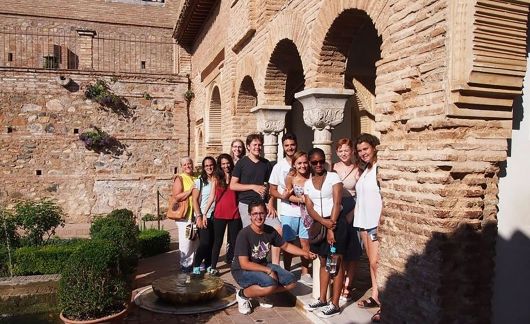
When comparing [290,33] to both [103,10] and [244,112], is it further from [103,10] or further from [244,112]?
[103,10]

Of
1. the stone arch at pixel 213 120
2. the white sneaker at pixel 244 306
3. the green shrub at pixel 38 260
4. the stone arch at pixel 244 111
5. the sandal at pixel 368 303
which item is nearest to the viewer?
the sandal at pixel 368 303

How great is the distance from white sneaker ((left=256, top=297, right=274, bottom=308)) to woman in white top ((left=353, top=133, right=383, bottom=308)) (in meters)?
1.14

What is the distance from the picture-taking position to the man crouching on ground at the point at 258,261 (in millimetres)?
4660

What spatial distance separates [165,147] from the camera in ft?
55.2

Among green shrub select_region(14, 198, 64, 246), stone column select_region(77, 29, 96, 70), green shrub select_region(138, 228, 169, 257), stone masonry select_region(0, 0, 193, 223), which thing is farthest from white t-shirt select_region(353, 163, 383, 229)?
stone column select_region(77, 29, 96, 70)

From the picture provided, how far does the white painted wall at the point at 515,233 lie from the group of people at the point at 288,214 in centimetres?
112

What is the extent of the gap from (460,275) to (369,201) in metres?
1.16

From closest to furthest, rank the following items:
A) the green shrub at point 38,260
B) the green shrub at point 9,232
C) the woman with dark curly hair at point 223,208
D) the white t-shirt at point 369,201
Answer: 1. the white t-shirt at point 369,201
2. the woman with dark curly hair at point 223,208
3. the green shrub at point 38,260
4. the green shrub at point 9,232

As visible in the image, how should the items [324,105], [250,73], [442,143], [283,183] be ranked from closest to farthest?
[442,143], [283,183], [324,105], [250,73]

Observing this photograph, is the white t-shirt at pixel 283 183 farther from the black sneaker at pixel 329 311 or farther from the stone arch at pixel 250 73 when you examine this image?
the stone arch at pixel 250 73

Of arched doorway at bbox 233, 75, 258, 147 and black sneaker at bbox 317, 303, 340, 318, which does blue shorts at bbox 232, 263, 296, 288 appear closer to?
black sneaker at bbox 317, 303, 340, 318

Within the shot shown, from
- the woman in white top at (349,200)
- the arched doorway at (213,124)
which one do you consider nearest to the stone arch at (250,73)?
the woman in white top at (349,200)

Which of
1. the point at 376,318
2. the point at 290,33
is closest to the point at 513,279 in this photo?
the point at 376,318

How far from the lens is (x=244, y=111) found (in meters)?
10.1
